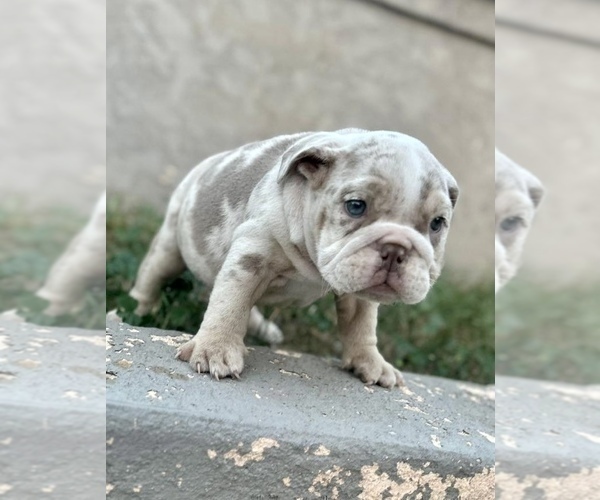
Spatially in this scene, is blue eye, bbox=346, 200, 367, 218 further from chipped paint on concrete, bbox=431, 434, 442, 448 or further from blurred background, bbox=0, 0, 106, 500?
blurred background, bbox=0, 0, 106, 500

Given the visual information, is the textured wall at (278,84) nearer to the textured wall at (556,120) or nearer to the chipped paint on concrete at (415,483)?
the textured wall at (556,120)

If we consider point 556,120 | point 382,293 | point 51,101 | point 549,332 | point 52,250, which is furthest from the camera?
point 556,120

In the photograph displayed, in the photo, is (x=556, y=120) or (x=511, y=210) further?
(x=556, y=120)

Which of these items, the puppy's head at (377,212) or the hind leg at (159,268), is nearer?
the puppy's head at (377,212)

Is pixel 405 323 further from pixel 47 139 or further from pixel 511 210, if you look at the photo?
pixel 47 139

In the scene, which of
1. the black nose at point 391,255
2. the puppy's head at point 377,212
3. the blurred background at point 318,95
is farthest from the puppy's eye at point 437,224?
the blurred background at point 318,95

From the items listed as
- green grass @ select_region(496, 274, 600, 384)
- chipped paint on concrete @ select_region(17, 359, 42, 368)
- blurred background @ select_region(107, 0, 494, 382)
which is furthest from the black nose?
blurred background @ select_region(107, 0, 494, 382)

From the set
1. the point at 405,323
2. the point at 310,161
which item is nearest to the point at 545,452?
the point at 310,161
